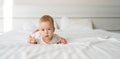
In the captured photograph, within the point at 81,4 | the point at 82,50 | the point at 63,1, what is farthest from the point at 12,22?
the point at 82,50

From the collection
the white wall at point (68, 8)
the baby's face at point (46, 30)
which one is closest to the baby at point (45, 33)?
the baby's face at point (46, 30)

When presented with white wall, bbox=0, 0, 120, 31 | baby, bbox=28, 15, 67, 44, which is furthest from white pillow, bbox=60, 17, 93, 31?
baby, bbox=28, 15, 67, 44

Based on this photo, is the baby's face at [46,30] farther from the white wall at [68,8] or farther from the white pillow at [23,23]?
the white wall at [68,8]

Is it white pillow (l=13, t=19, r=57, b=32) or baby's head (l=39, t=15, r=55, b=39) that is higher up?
baby's head (l=39, t=15, r=55, b=39)

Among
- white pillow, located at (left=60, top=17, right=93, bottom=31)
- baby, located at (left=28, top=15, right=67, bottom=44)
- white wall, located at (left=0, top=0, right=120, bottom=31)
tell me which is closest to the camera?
baby, located at (left=28, top=15, right=67, bottom=44)

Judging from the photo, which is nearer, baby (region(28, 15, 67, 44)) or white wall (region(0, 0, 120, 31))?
baby (region(28, 15, 67, 44))

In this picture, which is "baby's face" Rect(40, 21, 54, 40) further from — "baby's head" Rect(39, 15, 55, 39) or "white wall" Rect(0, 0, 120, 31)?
"white wall" Rect(0, 0, 120, 31)

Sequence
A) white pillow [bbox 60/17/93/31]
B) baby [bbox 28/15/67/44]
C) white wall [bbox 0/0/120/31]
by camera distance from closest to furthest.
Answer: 1. baby [bbox 28/15/67/44]
2. white pillow [bbox 60/17/93/31]
3. white wall [bbox 0/0/120/31]

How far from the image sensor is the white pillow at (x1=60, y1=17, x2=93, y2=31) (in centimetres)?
288

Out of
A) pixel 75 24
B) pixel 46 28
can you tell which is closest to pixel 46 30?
pixel 46 28

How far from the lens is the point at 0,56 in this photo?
40.0 inches

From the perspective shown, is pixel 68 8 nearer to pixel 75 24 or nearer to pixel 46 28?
pixel 75 24

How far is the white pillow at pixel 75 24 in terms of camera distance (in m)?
2.88

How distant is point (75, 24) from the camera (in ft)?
9.61
